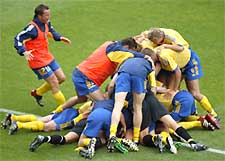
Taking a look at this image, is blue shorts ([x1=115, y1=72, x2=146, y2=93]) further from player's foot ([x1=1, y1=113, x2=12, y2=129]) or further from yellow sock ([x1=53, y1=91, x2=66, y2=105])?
yellow sock ([x1=53, y1=91, x2=66, y2=105])

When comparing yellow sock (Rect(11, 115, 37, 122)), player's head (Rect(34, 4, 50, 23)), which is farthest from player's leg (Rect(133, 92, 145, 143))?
player's head (Rect(34, 4, 50, 23))

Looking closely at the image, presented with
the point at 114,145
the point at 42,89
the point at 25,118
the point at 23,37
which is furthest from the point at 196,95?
the point at 23,37

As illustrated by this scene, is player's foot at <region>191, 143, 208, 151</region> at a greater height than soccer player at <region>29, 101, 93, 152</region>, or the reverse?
soccer player at <region>29, 101, 93, 152</region>

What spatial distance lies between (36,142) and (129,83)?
5.31 ft

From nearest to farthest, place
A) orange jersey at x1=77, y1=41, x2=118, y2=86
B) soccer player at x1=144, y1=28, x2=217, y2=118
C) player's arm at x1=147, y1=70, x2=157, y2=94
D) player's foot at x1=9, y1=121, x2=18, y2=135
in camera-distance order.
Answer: player's arm at x1=147, y1=70, x2=157, y2=94, player's foot at x1=9, y1=121, x2=18, y2=135, orange jersey at x1=77, y1=41, x2=118, y2=86, soccer player at x1=144, y1=28, x2=217, y2=118

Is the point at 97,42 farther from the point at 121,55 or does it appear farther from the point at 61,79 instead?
the point at 121,55

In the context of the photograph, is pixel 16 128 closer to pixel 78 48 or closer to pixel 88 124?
pixel 88 124

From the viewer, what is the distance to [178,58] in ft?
41.2

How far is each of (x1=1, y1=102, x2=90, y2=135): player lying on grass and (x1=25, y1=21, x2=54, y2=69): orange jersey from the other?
1.23 m

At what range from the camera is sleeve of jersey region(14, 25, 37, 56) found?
→ 13.0 metres

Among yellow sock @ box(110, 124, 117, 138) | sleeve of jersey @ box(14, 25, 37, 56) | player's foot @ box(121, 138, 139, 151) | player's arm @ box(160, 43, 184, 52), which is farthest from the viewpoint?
sleeve of jersey @ box(14, 25, 37, 56)

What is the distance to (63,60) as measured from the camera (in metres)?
15.9

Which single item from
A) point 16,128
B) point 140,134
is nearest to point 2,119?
point 16,128

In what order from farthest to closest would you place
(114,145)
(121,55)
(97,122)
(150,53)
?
(150,53), (121,55), (97,122), (114,145)
